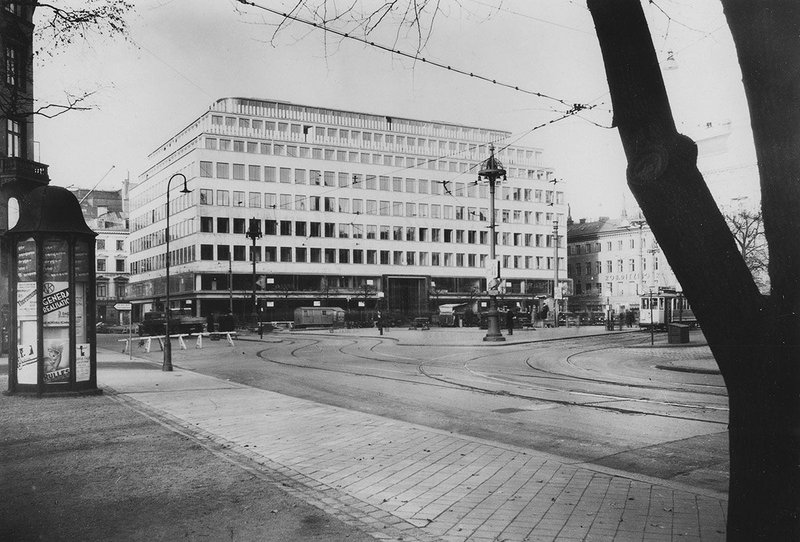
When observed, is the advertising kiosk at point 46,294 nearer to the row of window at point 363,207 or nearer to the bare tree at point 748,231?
the bare tree at point 748,231

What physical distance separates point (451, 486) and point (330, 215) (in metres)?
72.9

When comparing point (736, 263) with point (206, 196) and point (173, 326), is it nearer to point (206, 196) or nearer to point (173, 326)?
point (173, 326)

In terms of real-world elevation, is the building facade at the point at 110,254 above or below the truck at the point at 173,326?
above

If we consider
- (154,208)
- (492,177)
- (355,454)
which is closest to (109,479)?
(355,454)

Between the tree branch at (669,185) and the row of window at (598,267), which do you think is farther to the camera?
the row of window at (598,267)

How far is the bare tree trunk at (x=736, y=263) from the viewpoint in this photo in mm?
3236

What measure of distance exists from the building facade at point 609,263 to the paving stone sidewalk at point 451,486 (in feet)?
272

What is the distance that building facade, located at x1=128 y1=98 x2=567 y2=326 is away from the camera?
71.0 metres

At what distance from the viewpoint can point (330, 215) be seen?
77.9 metres

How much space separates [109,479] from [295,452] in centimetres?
188

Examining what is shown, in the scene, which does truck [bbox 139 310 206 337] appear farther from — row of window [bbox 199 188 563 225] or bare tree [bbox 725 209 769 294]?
bare tree [bbox 725 209 769 294]

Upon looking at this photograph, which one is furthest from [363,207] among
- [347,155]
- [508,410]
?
[508,410]

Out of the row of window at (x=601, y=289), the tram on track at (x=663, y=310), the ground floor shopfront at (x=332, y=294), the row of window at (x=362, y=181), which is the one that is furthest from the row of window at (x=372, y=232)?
the tram on track at (x=663, y=310)

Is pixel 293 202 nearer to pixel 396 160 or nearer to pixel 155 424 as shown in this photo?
pixel 396 160
